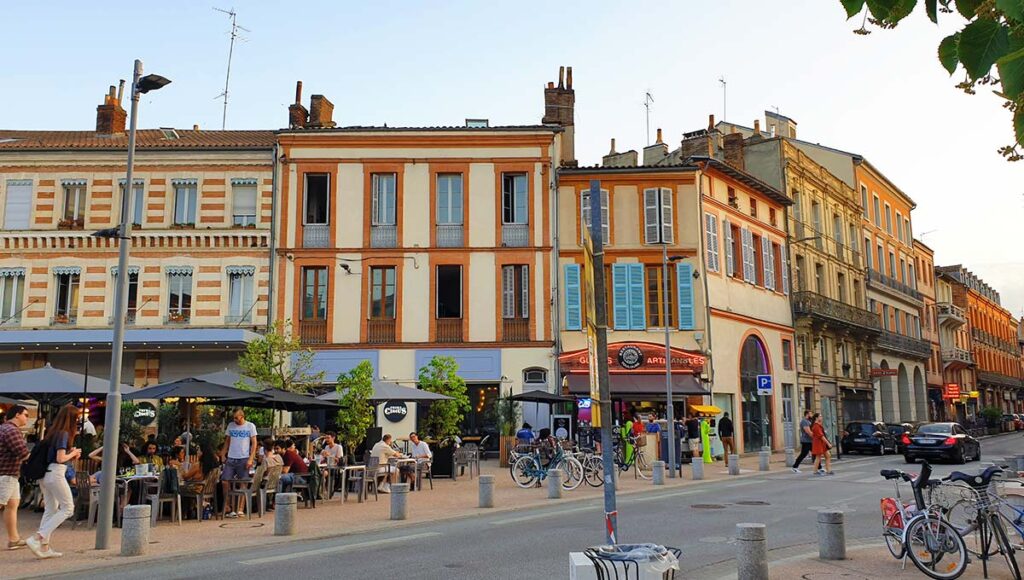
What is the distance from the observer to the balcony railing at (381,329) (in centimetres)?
2827

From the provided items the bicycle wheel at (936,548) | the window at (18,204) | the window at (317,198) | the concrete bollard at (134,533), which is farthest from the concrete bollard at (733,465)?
the window at (18,204)

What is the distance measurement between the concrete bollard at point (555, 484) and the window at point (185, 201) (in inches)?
708

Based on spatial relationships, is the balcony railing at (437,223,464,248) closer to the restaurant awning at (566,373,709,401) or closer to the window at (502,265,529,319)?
the window at (502,265,529,319)

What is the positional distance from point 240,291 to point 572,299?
11.1m

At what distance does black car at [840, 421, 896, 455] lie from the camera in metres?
31.4

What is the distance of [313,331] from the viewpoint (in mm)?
28281

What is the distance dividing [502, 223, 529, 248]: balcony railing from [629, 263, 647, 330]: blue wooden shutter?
3.82m

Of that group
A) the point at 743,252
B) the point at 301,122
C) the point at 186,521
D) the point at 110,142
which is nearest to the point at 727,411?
the point at 743,252

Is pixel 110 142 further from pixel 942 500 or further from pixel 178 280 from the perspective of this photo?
pixel 942 500

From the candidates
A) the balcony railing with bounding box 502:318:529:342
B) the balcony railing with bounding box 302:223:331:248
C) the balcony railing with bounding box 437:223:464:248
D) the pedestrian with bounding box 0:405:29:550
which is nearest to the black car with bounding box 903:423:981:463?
the balcony railing with bounding box 502:318:529:342

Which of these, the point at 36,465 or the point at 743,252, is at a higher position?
the point at 743,252

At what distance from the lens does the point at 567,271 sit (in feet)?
94.4

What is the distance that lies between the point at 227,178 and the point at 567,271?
12.0 m

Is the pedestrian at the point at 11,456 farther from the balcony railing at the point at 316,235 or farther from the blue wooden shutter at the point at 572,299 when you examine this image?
the blue wooden shutter at the point at 572,299
